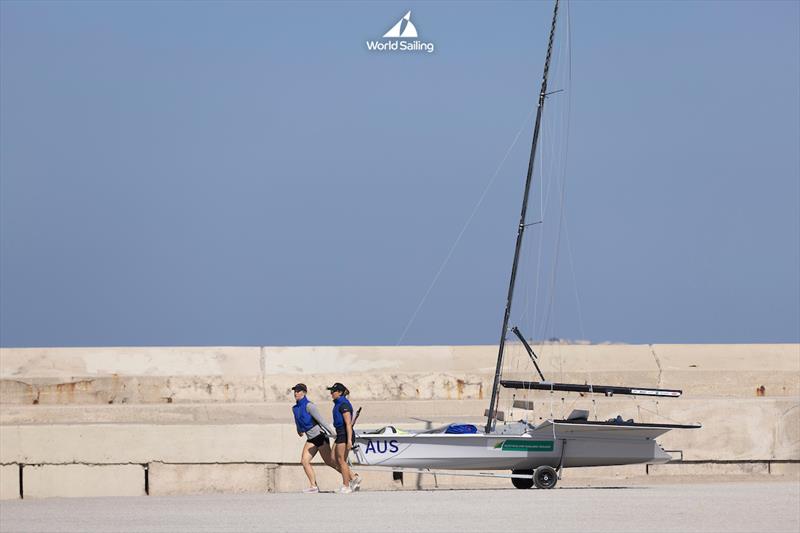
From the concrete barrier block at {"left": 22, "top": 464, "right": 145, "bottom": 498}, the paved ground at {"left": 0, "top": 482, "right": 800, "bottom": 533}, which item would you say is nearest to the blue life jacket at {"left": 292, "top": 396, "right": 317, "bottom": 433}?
the paved ground at {"left": 0, "top": 482, "right": 800, "bottom": 533}

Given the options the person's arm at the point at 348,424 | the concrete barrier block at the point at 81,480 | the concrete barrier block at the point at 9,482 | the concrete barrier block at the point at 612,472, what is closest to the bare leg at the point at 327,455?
the person's arm at the point at 348,424

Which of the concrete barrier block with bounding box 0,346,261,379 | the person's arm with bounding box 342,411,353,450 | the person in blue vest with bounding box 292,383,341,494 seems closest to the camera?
the person's arm with bounding box 342,411,353,450

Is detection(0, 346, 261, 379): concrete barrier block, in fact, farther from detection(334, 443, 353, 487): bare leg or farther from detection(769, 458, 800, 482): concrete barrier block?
detection(769, 458, 800, 482): concrete barrier block

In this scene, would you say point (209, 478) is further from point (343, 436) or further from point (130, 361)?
point (130, 361)

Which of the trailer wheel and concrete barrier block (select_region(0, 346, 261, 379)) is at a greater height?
concrete barrier block (select_region(0, 346, 261, 379))

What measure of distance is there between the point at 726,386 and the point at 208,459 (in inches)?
326

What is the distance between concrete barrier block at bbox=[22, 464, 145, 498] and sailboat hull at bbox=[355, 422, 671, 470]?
8.62ft

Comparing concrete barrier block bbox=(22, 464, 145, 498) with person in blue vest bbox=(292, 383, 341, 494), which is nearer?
person in blue vest bbox=(292, 383, 341, 494)

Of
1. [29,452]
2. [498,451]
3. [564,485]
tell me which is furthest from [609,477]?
[29,452]

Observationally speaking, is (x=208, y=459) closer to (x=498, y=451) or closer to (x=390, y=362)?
(x=498, y=451)

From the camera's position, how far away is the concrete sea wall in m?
16.0

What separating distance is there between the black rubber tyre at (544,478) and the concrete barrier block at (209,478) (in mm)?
3103

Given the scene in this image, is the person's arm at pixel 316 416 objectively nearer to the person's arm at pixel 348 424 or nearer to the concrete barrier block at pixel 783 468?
the person's arm at pixel 348 424

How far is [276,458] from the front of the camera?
1647cm
